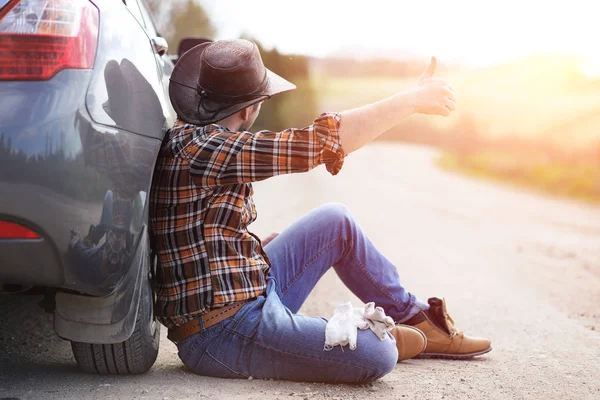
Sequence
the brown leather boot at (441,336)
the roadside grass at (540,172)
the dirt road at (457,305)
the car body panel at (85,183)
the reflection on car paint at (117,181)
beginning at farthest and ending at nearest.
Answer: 1. the roadside grass at (540,172)
2. the brown leather boot at (441,336)
3. the dirt road at (457,305)
4. the reflection on car paint at (117,181)
5. the car body panel at (85,183)

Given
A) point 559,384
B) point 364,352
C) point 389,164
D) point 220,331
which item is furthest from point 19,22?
point 389,164

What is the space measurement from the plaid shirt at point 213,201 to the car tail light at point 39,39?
1.84 feet

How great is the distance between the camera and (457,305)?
4988 millimetres

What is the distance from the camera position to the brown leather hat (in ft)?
8.89

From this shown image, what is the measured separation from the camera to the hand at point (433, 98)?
2.69m

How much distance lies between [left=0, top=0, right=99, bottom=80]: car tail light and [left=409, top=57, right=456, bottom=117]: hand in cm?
117

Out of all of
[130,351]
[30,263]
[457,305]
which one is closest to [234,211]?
[130,351]

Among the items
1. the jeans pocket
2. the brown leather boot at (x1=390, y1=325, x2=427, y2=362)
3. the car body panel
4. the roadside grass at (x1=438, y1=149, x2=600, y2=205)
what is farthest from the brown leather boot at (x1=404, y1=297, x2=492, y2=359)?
the roadside grass at (x1=438, y1=149, x2=600, y2=205)

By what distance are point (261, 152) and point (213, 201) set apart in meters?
0.29

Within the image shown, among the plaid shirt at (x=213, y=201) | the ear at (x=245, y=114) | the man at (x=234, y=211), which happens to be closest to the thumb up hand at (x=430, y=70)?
the man at (x=234, y=211)

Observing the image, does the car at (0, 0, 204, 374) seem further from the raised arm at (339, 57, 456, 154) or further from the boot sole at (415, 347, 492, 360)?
the boot sole at (415, 347, 492, 360)

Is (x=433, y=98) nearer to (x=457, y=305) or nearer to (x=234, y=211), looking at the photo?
(x=234, y=211)

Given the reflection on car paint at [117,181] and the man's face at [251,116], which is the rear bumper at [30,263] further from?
the man's face at [251,116]

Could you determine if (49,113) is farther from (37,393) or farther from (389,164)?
(389,164)
